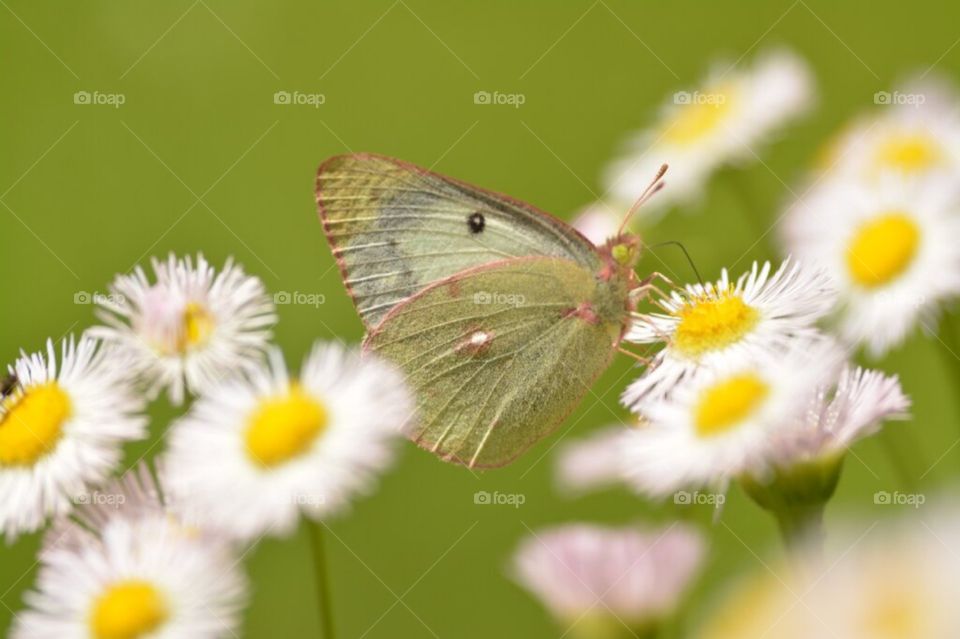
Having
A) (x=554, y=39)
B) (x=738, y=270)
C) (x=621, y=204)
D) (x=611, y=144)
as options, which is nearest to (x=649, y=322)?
(x=738, y=270)

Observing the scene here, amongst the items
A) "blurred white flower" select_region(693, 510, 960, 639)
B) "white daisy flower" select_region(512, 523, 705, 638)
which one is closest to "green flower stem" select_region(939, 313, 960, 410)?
"white daisy flower" select_region(512, 523, 705, 638)

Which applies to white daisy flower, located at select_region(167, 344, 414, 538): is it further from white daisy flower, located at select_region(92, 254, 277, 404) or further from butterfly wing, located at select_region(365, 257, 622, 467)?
butterfly wing, located at select_region(365, 257, 622, 467)

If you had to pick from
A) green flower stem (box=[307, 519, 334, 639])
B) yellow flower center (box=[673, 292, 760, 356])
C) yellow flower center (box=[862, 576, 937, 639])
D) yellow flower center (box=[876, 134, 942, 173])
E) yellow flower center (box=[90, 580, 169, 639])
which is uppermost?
yellow flower center (box=[876, 134, 942, 173])

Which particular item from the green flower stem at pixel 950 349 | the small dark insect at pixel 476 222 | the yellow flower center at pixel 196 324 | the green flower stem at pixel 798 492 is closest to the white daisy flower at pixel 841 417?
the green flower stem at pixel 798 492

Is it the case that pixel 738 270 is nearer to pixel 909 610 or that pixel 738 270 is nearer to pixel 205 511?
pixel 205 511

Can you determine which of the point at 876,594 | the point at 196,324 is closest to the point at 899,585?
the point at 876,594

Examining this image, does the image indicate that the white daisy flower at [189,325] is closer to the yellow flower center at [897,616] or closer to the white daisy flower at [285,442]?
the white daisy flower at [285,442]
